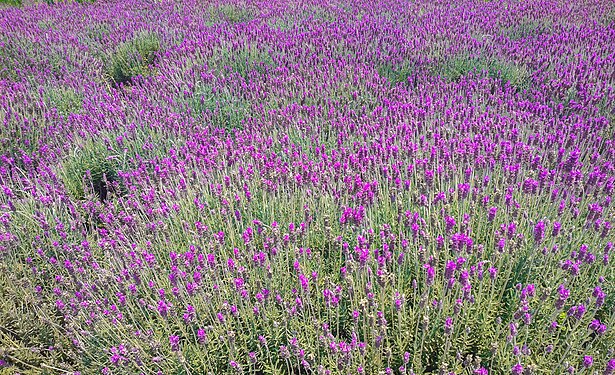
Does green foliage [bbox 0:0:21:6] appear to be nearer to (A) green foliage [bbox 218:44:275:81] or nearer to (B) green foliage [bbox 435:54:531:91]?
(A) green foliage [bbox 218:44:275:81]

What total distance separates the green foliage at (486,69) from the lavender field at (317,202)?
3 cm

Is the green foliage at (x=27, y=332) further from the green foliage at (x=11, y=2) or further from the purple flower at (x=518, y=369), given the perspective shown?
the green foliage at (x=11, y=2)

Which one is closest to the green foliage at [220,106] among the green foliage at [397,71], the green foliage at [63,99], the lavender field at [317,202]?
the lavender field at [317,202]

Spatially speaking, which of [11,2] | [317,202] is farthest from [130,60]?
[11,2]

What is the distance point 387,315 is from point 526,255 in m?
0.79

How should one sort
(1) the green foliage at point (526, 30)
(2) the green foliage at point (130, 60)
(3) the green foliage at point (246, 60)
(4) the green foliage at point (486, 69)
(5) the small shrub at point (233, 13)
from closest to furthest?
(4) the green foliage at point (486, 69)
(3) the green foliage at point (246, 60)
(1) the green foliage at point (526, 30)
(2) the green foliage at point (130, 60)
(5) the small shrub at point (233, 13)

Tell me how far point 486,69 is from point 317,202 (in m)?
3.17

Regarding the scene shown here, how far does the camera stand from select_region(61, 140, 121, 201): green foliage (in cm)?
366

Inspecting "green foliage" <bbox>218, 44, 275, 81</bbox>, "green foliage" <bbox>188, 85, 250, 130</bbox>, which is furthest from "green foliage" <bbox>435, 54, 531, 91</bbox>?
"green foliage" <bbox>188, 85, 250, 130</bbox>

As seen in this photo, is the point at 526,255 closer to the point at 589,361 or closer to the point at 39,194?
the point at 589,361

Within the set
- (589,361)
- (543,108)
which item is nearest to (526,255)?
(589,361)

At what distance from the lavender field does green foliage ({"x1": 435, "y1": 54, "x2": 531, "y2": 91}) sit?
0.03 metres

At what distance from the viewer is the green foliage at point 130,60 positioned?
253 inches

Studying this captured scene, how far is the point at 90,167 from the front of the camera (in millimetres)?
3803
